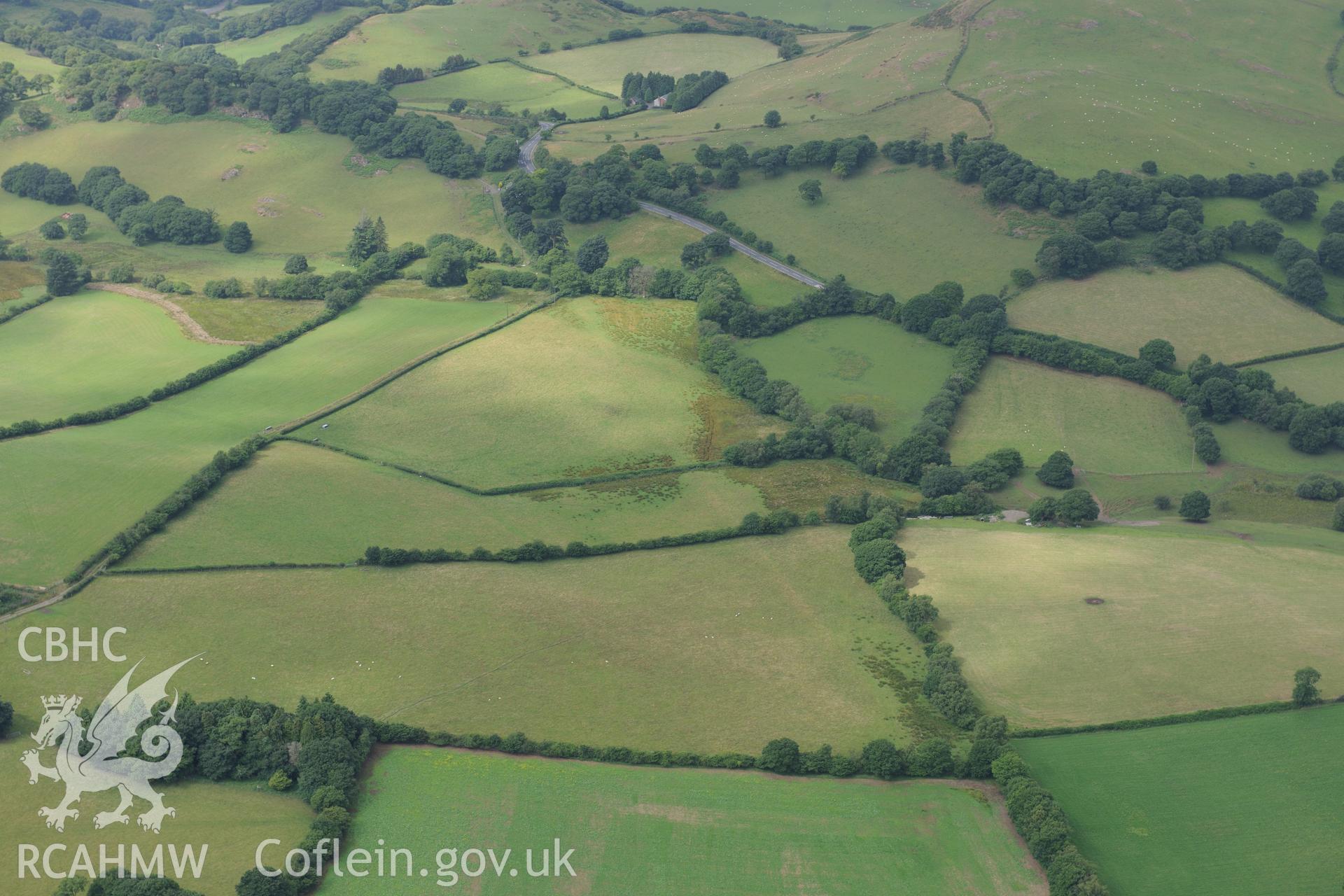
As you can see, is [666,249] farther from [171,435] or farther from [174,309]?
[171,435]

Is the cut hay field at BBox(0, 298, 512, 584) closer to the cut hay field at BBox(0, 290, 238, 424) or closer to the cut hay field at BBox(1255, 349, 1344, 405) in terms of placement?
the cut hay field at BBox(0, 290, 238, 424)

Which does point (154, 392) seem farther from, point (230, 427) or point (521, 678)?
point (521, 678)

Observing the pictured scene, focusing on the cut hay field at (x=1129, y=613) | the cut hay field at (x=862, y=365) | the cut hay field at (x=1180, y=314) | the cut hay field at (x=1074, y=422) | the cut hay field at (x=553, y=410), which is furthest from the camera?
the cut hay field at (x=1180, y=314)

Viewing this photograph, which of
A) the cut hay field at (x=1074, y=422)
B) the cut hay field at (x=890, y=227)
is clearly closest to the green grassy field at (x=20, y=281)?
the cut hay field at (x=890, y=227)

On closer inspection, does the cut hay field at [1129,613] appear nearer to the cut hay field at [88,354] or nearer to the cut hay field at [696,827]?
the cut hay field at [696,827]

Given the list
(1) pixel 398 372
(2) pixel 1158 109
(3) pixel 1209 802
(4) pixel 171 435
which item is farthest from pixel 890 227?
(3) pixel 1209 802

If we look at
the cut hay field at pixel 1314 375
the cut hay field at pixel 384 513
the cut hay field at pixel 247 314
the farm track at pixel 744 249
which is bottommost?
the cut hay field at pixel 247 314
